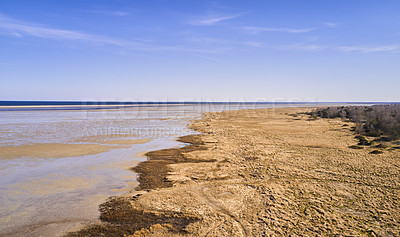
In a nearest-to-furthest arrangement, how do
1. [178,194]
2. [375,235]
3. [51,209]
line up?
1. [375,235]
2. [51,209]
3. [178,194]

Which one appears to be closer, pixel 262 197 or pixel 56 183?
pixel 262 197

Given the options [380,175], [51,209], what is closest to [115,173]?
[51,209]

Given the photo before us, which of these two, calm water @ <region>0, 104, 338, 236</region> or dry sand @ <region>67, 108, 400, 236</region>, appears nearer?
dry sand @ <region>67, 108, 400, 236</region>

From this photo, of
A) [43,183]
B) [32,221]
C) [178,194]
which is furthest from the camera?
[43,183]

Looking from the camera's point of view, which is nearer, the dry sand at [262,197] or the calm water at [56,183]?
the dry sand at [262,197]

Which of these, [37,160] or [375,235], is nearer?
[375,235]

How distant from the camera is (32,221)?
634cm

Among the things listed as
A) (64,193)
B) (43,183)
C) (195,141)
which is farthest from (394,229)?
(195,141)

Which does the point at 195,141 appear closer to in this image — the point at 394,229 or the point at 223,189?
the point at 223,189

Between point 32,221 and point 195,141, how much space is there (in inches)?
495

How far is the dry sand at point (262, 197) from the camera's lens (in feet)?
19.2

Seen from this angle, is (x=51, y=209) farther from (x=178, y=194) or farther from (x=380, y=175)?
(x=380, y=175)

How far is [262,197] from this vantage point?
7.64 metres

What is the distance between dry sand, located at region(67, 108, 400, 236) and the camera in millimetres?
5863
